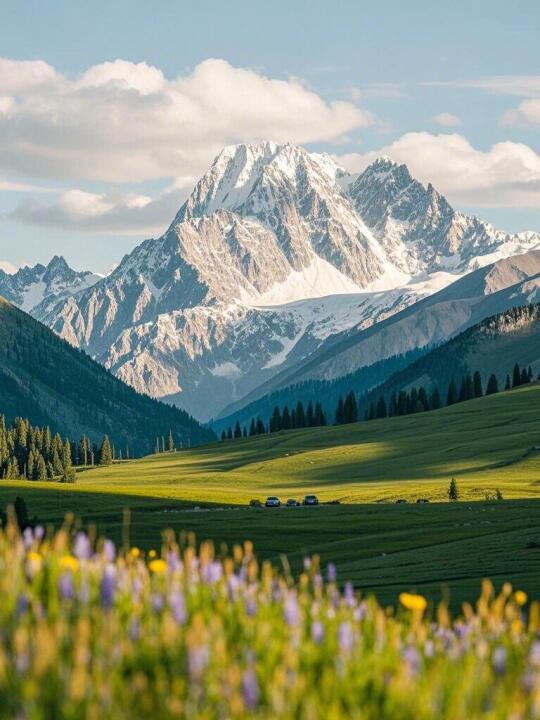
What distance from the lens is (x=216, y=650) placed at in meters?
9.62

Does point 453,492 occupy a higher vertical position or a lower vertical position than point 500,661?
lower

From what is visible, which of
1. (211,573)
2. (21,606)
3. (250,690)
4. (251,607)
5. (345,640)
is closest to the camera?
(250,690)

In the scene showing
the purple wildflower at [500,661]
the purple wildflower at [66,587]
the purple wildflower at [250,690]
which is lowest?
the purple wildflower at [500,661]

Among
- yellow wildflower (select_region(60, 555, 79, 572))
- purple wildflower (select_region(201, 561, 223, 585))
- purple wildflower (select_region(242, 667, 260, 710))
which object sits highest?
yellow wildflower (select_region(60, 555, 79, 572))

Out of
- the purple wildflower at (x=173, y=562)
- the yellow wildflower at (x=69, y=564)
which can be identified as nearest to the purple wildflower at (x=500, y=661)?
the purple wildflower at (x=173, y=562)

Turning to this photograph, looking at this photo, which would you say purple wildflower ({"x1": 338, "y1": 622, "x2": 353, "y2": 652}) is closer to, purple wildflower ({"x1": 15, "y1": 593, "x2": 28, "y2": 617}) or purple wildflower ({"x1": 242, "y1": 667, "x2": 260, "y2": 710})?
purple wildflower ({"x1": 242, "y1": 667, "x2": 260, "y2": 710})

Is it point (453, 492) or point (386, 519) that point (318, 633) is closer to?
point (386, 519)

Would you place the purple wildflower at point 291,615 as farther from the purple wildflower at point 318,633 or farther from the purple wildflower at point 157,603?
the purple wildflower at point 157,603

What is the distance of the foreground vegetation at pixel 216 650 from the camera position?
28.5 feet

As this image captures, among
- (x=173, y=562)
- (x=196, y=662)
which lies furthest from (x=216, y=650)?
(x=173, y=562)

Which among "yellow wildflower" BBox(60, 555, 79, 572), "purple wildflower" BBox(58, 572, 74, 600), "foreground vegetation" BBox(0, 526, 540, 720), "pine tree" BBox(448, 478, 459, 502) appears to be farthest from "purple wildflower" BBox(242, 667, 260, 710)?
"pine tree" BBox(448, 478, 459, 502)

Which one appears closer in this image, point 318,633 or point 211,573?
point 318,633

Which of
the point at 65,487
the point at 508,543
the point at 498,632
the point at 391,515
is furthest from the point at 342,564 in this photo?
the point at 65,487

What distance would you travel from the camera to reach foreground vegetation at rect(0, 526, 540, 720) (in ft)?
28.5
